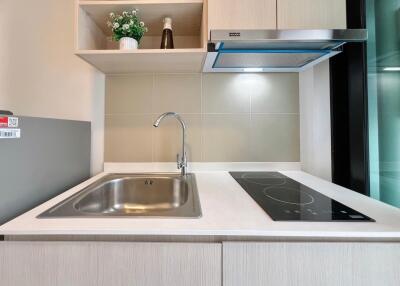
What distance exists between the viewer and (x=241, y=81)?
57.2 inches

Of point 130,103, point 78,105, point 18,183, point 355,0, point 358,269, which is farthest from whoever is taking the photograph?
point 130,103

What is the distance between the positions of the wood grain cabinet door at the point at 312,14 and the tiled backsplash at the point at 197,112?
44cm

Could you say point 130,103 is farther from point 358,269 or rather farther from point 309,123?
point 358,269

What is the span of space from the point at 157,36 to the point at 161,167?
88 centimetres

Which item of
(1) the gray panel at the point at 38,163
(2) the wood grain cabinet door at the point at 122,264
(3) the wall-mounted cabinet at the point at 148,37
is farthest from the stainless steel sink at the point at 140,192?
(3) the wall-mounted cabinet at the point at 148,37

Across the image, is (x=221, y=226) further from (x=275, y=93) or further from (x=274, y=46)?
(x=275, y=93)

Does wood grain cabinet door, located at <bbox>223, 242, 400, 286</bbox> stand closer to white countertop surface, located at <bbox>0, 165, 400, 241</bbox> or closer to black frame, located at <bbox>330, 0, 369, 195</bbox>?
white countertop surface, located at <bbox>0, 165, 400, 241</bbox>

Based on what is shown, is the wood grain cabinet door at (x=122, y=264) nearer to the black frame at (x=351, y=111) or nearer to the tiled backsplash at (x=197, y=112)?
the tiled backsplash at (x=197, y=112)

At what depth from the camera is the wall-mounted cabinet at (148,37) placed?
3.55 feet

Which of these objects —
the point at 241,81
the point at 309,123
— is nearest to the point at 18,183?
the point at 241,81

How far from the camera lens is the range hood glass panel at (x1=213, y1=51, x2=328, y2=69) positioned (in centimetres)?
111

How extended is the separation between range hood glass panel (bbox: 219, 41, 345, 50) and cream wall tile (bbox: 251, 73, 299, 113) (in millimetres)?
376

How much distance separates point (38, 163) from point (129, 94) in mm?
739

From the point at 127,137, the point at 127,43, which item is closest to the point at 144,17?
the point at 127,43
